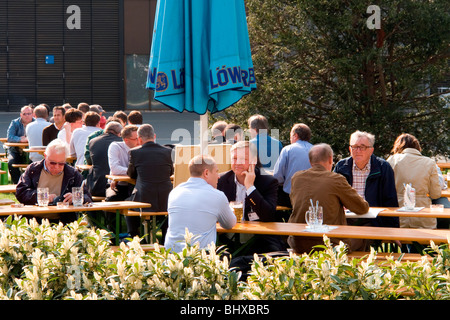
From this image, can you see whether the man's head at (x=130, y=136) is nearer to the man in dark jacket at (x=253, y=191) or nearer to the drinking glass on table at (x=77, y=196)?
the drinking glass on table at (x=77, y=196)

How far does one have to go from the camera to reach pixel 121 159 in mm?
9484

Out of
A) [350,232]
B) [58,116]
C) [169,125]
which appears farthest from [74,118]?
[169,125]

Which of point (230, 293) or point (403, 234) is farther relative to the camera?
point (403, 234)

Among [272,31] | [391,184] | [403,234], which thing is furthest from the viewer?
[272,31]

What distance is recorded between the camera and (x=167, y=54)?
6.90m

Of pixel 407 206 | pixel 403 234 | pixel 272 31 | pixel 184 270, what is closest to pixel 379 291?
pixel 184 270

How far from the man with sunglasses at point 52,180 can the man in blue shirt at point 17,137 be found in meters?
6.35

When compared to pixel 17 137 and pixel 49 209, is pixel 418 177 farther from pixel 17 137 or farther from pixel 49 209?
pixel 17 137

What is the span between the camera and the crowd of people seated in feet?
19.0

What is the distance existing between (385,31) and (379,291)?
8.94 meters

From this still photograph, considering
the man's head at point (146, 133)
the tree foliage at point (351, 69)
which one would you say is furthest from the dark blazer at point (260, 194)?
the tree foliage at point (351, 69)

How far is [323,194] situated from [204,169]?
1.10 meters

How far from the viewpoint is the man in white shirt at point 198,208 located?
562cm
